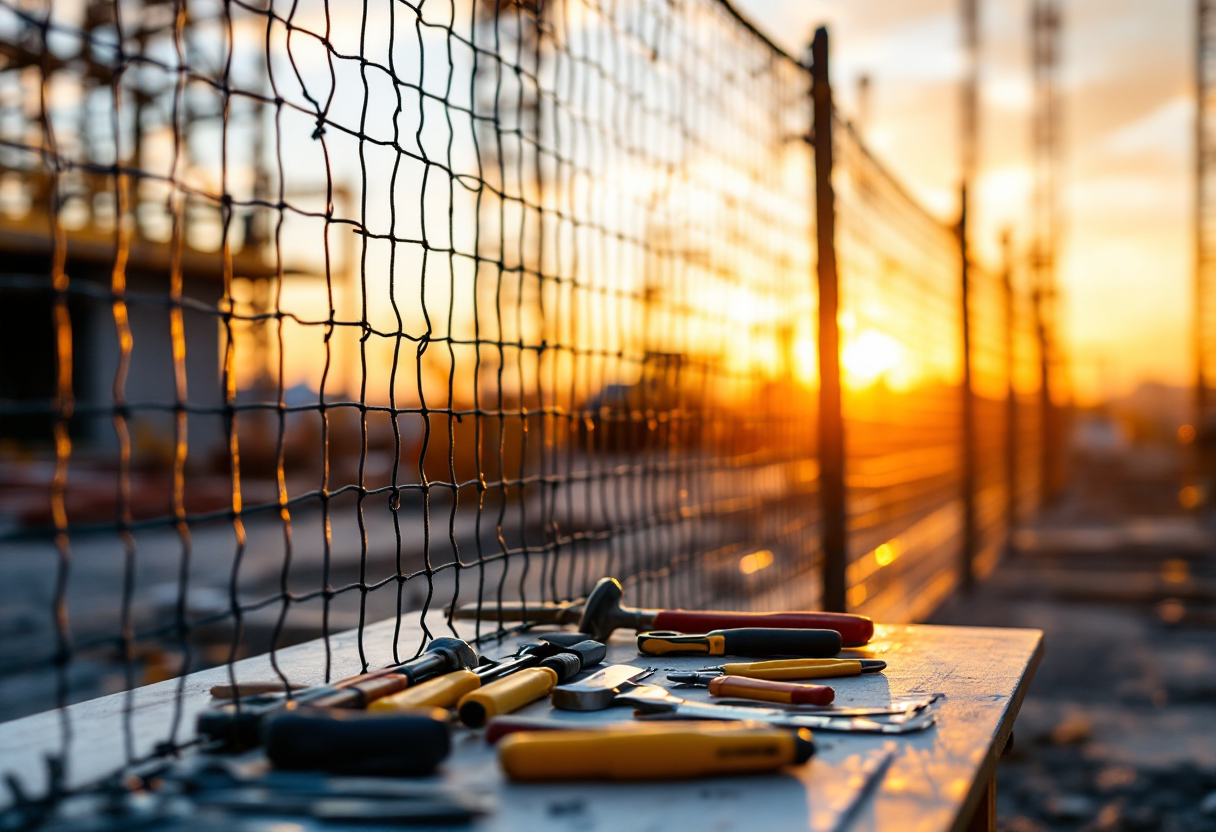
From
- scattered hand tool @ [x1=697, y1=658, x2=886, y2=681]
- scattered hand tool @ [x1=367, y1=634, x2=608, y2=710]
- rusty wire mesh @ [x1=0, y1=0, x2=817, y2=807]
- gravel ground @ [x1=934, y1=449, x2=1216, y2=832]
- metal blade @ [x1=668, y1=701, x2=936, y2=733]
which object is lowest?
gravel ground @ [x1=934, y1=449, x2=1216, y2=832]

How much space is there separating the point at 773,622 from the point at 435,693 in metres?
0.71

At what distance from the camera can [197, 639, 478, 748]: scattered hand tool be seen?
1.14 meters

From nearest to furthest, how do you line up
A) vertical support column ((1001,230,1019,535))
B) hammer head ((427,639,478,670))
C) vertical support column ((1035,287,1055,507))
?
1. hammer head ((427,639,478,670))
2. vertical support column ((1001,230,1019,535))
3. vertical support column ((1035,287,1055,507))

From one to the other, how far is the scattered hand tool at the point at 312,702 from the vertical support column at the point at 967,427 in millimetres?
6994

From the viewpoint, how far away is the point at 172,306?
3.77 feet

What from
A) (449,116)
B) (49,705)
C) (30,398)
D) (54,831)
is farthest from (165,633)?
(30,398)

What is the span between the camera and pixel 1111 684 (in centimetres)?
559

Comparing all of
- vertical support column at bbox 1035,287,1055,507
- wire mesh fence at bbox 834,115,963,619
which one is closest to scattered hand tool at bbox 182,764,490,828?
wire mesh fence at bbox 834,115,963,619

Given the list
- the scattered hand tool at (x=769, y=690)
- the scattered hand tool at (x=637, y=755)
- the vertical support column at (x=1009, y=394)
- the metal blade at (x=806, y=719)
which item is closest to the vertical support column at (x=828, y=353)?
the scattered hand tool at (x=769, y=690)

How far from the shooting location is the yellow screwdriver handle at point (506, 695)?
1.20 m

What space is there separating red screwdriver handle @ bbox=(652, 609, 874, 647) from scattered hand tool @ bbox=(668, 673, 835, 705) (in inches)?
12.9

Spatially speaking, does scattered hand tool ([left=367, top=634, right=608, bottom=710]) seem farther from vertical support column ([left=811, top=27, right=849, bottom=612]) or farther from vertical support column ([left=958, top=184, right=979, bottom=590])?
vertical support column ([left=958, top=184, right=979, bottom=590])

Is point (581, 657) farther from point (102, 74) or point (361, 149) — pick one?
point (102, 74)

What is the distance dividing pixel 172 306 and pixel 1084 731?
4764mm
